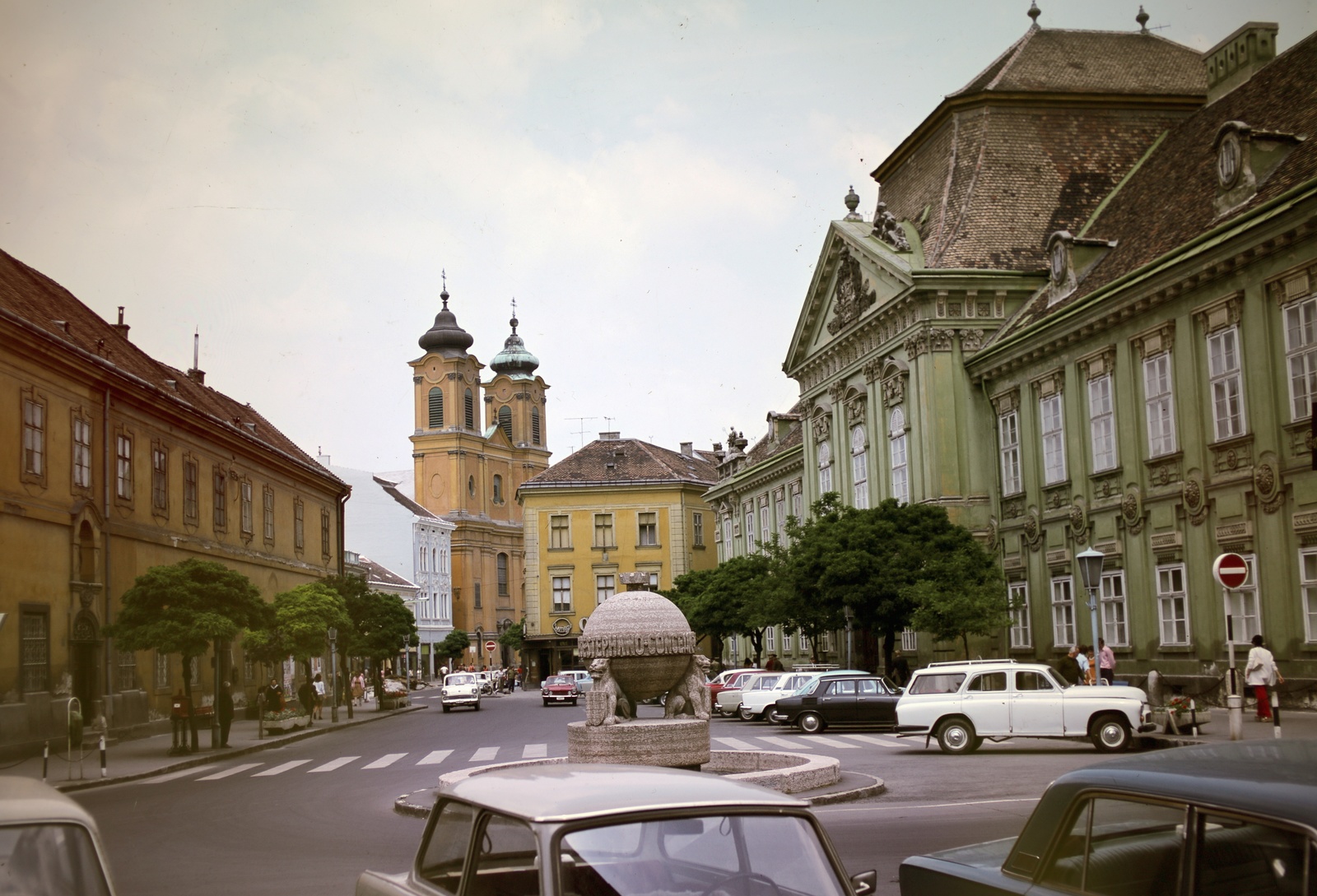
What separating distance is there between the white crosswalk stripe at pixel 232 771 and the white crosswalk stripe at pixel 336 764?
132 cm

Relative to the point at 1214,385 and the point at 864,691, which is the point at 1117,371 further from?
the point at 864,691

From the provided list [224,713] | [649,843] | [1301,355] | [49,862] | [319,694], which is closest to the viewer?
[649,843]

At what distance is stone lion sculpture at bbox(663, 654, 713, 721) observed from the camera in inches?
708

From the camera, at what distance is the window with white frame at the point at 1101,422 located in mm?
32625

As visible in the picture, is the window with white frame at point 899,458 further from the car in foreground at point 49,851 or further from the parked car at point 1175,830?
the car in foreground at point 49,851

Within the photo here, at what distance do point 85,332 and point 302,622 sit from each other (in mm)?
9966

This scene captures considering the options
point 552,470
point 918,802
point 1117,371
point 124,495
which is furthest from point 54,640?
point 552,470

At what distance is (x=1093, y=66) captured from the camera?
44219 millimetres

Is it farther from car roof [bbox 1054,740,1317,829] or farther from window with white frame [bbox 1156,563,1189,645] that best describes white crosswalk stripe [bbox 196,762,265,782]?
car roof [bbox 1054,740,1317,829]

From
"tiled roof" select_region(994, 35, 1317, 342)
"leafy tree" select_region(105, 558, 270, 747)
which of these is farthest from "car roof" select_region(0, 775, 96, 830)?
"leafy tree" select_region(105, 558, 270, 747)

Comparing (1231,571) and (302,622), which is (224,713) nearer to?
(302,622)

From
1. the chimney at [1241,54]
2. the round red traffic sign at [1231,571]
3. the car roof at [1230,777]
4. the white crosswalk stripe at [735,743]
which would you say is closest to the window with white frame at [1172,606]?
the white crosswalk stripe at [735,743]

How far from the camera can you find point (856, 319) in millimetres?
45562

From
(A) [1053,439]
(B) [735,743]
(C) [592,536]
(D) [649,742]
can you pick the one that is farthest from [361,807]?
(C) [592,536]
